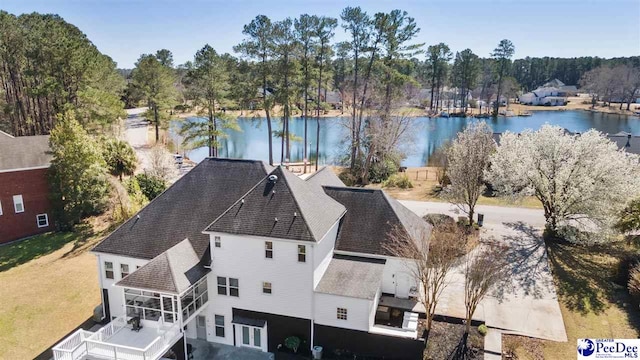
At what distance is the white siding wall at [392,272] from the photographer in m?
20.0

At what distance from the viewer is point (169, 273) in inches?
667

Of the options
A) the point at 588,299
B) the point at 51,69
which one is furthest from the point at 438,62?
the point at 588,299

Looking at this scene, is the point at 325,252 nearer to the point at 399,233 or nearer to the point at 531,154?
the point at 399,233

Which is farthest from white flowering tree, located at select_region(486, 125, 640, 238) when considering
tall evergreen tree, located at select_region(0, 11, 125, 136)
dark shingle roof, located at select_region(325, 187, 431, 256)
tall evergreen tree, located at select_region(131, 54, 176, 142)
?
tall evergreen tree, located at select_region(131, 54, 176, 142)

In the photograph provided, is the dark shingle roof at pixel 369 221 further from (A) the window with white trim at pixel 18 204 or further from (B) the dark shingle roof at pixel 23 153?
(A) the window with white trim at pixel 18 204

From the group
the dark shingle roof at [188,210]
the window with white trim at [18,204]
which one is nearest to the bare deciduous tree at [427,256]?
the dark shingle roof at [188,210]

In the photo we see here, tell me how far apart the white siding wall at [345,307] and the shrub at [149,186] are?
21050 mm

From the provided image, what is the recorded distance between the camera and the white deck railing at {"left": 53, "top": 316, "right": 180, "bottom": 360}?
15.6m

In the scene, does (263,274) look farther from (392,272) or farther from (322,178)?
(322,178)

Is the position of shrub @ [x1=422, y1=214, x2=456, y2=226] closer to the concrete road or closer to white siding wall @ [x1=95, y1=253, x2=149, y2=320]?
the concrete road

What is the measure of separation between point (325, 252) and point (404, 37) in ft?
97.2

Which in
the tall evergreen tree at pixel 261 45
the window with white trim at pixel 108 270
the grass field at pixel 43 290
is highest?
the tall evergreen tree at pixel 261 45

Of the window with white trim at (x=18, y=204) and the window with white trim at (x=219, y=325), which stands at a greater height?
the window with white trim at (x=18, y=204)

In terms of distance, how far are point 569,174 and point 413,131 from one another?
26.0m
